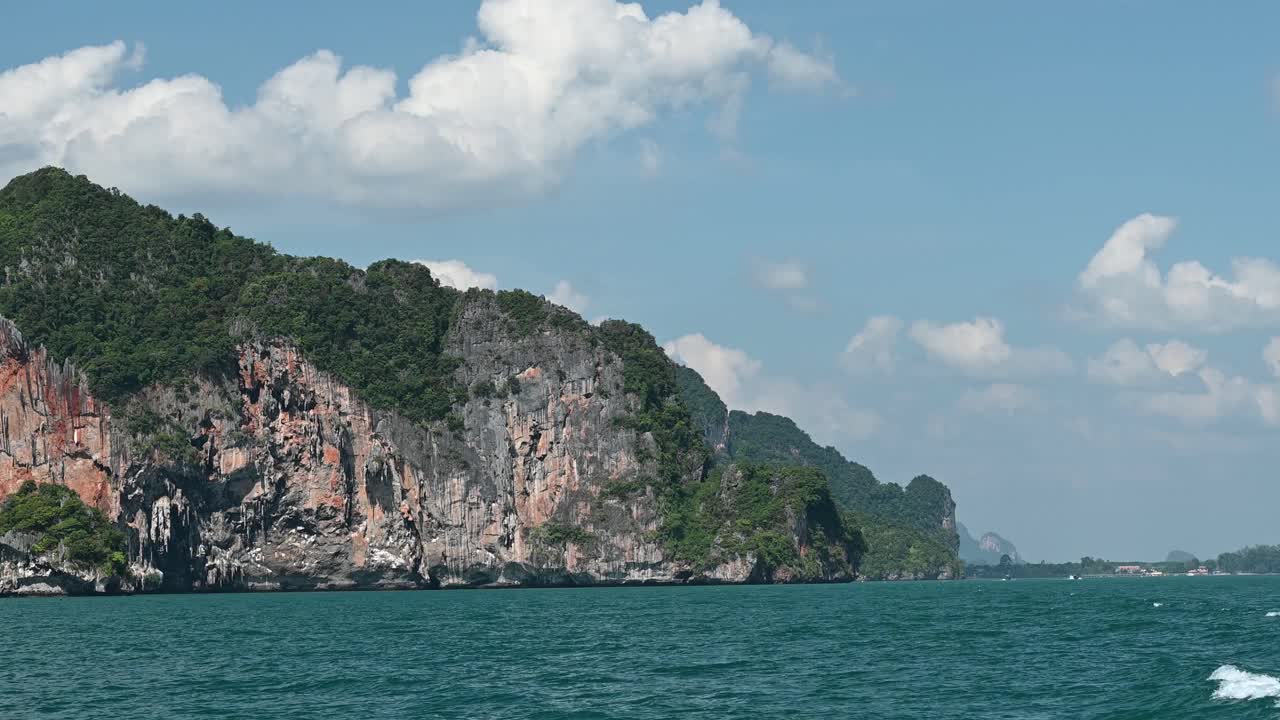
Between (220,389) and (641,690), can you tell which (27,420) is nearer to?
(220,389)

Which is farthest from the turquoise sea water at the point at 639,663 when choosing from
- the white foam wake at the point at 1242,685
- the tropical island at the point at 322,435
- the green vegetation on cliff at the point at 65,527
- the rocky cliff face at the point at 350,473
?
the tropical island at the point at 322,435

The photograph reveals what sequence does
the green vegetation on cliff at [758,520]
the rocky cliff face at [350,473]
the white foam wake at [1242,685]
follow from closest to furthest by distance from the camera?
the white foam wake at [1242,685]
the rocky cliff face at [350,473]
the green vegetation on cliff at [758,520]

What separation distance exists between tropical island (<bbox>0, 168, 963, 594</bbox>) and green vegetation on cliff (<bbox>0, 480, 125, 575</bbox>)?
26 centimetres

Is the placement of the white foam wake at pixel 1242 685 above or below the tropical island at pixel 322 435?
below

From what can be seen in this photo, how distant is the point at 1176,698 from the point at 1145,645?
66.0 feet

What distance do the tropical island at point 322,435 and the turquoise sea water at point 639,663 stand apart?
127 ft

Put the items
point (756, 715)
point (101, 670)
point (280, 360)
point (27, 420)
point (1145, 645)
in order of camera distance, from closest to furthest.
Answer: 1. point (756, 715)
2. point (101, 670)
3. point (1145, 645)
4. point (27, 420)
5. point (280, 360)

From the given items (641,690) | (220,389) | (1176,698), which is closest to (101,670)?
(641,690)

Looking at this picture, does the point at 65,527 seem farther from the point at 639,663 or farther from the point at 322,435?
the point at 639,663

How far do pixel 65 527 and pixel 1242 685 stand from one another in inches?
3923

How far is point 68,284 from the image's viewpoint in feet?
488

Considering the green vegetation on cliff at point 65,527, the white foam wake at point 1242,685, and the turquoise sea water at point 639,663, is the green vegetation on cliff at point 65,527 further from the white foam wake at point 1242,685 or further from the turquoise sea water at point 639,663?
the white foam wake at point 1242,685

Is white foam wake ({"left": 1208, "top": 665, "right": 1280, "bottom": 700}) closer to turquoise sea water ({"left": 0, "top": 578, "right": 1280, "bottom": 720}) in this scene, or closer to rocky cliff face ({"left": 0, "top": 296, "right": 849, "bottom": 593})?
turquoise sea water ({"left": 0, "top": 578, "right": 1280, "bottom": 720})

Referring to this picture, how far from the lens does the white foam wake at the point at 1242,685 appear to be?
44.8 m
